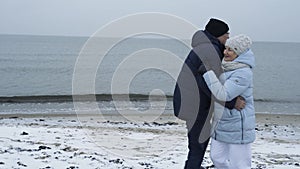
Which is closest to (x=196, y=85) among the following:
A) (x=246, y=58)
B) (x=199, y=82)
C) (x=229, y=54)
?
(x=199, y=82)

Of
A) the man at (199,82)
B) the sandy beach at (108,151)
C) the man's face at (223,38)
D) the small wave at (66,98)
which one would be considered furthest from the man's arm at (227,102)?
the small wave at (66,98)

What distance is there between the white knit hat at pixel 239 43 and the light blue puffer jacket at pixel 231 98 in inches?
2.1

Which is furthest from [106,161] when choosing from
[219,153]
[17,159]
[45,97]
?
[45,97]

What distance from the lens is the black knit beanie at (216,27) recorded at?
3.95m

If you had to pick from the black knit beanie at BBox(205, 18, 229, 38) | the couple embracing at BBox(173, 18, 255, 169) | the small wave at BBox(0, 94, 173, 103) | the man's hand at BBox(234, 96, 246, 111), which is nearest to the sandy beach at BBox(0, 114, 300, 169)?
the couple embracing at BBox(173, 18, 255, 169)

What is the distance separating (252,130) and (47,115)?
1392 cm

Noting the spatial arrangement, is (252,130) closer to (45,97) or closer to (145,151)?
(145,151)

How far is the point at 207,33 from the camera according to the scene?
3.93 m

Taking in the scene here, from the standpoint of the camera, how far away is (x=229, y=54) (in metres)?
3.87

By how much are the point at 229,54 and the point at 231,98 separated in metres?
0.43

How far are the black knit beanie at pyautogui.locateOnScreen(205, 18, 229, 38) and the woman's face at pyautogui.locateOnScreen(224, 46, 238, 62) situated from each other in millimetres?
184

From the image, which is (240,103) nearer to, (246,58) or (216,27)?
(246,58)

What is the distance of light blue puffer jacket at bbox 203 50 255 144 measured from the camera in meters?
3.72

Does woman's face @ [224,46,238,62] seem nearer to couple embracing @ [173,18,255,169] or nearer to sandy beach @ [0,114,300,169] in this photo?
couple embracing @ [173,18,255,169]
